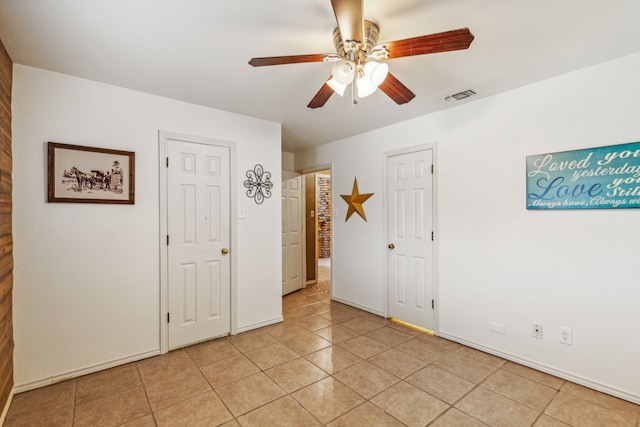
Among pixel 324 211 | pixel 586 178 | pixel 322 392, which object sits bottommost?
pixel 322 392

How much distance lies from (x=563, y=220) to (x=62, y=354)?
406cm

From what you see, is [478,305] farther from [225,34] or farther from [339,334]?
[225,34]

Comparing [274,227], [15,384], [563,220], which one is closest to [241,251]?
[274,227]

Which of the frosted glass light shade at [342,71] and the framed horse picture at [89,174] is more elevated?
the frosted glass light shade at [342,71]

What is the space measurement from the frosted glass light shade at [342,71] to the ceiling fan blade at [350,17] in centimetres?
13

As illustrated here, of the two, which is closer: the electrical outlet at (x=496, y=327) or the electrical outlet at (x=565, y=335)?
the electrical outlet at (x=565, y=335)

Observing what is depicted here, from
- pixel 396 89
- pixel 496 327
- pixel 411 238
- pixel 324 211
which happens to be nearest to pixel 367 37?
pixel 396 89

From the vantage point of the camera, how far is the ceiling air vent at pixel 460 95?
2.68 metres

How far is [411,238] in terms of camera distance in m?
3.48

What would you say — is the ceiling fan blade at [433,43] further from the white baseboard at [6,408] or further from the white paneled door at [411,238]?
the white baseboard at [6,408]

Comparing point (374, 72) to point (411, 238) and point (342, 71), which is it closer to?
point (342, 71)

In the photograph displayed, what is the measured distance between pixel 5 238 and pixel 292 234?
3.42 m

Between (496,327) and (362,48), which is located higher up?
(362,48)

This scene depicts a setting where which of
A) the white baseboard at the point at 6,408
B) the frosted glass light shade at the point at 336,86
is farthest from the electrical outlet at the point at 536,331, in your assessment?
the white baseboard at the point at 6,408
